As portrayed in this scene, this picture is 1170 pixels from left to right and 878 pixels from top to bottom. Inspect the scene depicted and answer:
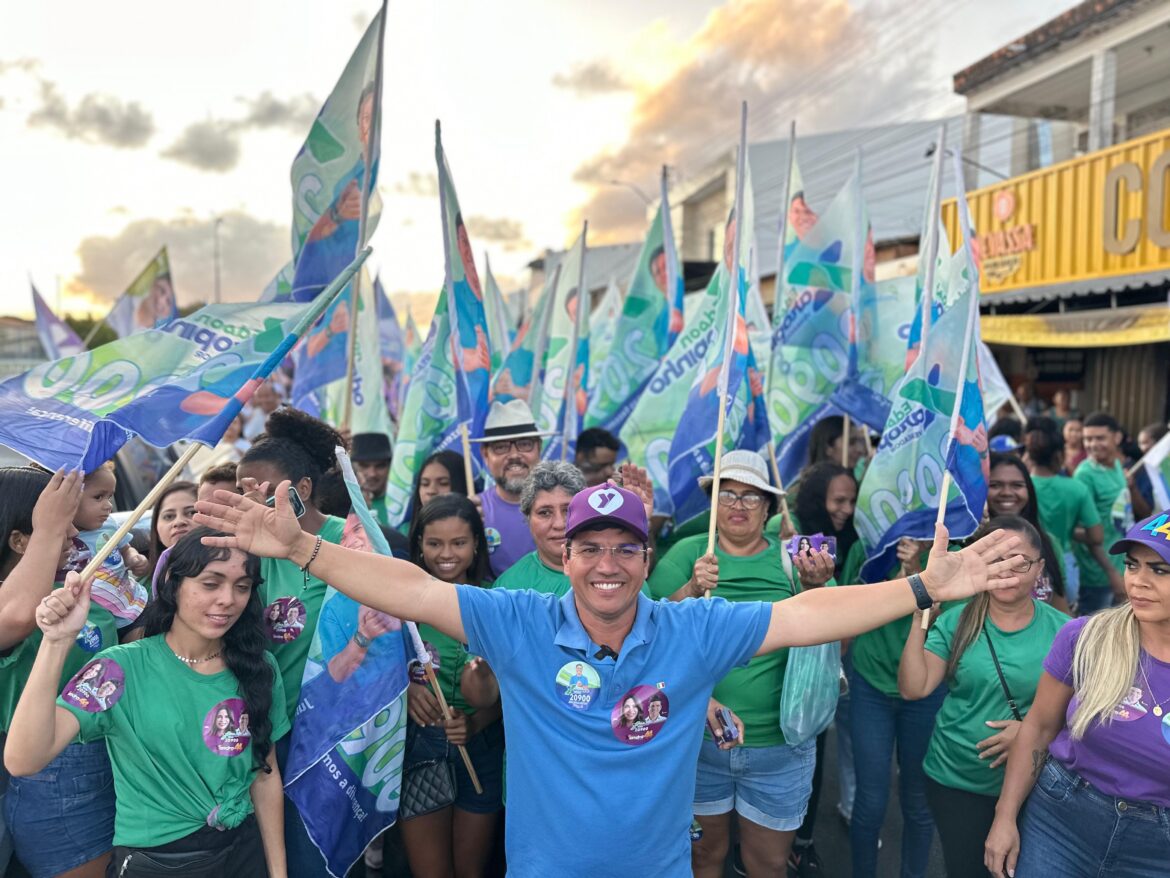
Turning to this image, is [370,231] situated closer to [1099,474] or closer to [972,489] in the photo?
[972,489]

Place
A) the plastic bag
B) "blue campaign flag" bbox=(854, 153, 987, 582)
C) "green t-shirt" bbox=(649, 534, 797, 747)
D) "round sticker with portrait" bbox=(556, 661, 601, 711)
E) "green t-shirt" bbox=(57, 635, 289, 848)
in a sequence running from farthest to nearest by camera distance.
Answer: "blue campaign flag" bbox=(854, 153, 987, 582), "green t-shirt" bbox=(649, 534, 797, 747), the plastic bag, "green t-shirt" bbox=(57, 635, 289, 848), "round sticker with portrait" bbox=(556, 661, 601, 711)

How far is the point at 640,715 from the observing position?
2.15m

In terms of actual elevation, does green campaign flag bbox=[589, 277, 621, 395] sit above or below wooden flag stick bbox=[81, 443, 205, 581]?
above

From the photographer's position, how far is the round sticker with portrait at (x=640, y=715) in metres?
2.13

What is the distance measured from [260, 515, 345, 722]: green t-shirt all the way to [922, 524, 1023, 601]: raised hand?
6.58 ft

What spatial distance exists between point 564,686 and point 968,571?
43.7 inches

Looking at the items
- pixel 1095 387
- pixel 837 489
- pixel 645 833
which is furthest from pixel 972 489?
pixel 1095 387

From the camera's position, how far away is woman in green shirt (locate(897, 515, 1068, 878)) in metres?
2.96

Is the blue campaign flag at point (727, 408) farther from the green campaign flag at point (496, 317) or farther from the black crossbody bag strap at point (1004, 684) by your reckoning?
the green campaign flag at point (496, 317)

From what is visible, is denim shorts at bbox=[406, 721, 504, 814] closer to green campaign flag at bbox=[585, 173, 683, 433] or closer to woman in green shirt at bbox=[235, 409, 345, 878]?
woman in green shirt at bbox=[235, 409, 345, 878]

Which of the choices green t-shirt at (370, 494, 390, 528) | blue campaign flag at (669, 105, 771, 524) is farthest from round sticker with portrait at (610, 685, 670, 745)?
green t-shirt at (370, 494, 390, 528)

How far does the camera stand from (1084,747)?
2521mm

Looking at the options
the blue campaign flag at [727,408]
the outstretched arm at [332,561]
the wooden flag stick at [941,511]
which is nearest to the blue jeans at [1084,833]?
the wooden flag stick at [941,511]

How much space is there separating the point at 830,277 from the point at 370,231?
11.2ft
